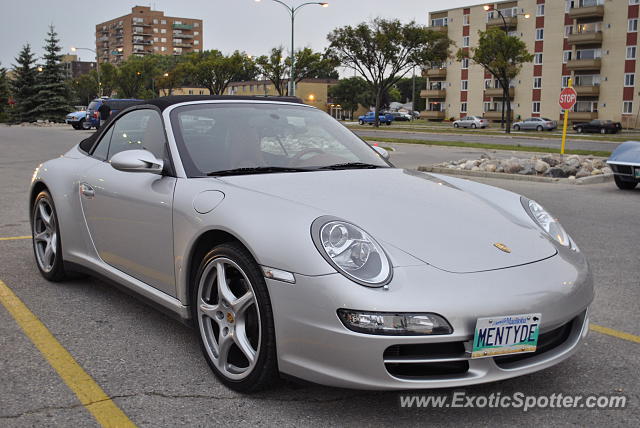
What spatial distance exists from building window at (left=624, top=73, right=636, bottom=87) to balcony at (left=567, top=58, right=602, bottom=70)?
2885 mm

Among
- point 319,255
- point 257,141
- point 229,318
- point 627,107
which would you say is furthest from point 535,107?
point 319,255

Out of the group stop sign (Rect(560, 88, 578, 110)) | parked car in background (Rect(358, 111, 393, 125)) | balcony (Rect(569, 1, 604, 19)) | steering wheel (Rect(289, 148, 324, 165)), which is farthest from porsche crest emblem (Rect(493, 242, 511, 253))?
balcony (Rect(569, 1, 604, 19))

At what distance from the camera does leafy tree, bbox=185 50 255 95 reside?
6556 cm

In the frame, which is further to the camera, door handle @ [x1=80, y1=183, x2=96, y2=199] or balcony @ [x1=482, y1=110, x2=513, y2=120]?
balcony @ [x1=482, y1=110, x2=513, y2=120]

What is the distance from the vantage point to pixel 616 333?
387 centimetres

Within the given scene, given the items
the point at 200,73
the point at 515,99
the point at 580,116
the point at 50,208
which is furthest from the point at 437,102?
the point at 50,208

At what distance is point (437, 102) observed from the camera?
80688mm

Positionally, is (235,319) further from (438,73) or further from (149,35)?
(149,35)

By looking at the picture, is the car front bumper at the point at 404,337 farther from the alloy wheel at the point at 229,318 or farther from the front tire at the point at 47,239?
the front tire at the point at 47,239

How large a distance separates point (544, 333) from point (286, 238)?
1.15 metres

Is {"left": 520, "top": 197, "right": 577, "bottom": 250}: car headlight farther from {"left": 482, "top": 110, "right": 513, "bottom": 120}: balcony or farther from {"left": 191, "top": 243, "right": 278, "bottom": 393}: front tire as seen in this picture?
{"left": 482, "top": 110, "right": 513, "bottom": 120}: balcony

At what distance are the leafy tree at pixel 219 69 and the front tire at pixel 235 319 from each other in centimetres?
6168

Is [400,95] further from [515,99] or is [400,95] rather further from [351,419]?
[351,419]

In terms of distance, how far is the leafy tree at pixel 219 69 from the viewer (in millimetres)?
65562
